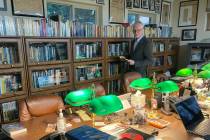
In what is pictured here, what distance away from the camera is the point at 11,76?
237 centimetres

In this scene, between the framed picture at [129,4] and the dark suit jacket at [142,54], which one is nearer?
the dark suit jacket at [142,54]

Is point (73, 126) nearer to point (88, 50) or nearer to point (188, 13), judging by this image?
point (88, 50)

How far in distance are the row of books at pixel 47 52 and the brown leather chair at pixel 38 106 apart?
2.75 ft

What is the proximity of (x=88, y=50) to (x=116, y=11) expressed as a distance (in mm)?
1207

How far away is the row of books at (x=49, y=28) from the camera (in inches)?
89.0

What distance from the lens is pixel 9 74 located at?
2.36 meters

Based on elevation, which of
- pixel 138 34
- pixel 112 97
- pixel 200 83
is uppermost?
pixel 138 34

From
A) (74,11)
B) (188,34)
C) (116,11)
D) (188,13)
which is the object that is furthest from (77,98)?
(188,13)

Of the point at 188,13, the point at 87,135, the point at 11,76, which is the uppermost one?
the point at 188,13

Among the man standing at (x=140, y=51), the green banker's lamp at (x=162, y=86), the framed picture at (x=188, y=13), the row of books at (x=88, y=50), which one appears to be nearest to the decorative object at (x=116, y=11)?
the man standing at (x=140, y=51)

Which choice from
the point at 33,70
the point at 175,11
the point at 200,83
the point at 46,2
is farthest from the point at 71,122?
the point at 175,11

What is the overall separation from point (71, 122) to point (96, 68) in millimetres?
1728

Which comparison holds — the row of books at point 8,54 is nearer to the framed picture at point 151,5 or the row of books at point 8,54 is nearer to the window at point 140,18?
the window at point 140,18

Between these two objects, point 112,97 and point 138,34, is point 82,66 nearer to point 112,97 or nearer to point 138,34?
point 138,34
